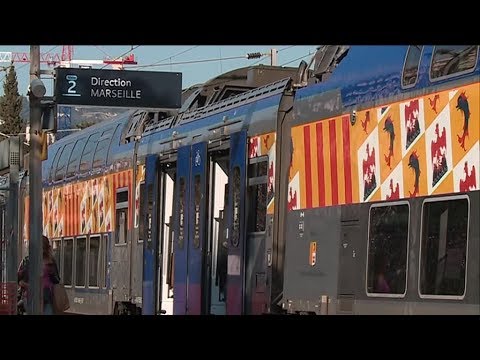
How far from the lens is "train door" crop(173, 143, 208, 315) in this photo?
12.7 m

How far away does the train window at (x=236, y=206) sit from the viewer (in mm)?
11505

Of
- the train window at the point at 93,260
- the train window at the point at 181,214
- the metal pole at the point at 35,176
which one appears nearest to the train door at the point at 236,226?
the train window at the point at 181,214

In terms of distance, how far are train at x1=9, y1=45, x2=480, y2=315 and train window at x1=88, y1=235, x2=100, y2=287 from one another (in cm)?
6

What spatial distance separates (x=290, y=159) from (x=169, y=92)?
446 centimetres

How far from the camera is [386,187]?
7891mm

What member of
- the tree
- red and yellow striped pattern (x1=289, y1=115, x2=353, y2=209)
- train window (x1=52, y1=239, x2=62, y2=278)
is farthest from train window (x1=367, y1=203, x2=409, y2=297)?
the tree

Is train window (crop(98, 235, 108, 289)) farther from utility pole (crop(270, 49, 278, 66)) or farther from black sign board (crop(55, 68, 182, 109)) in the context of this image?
utility pole (crop(270, 49, 278, 66))

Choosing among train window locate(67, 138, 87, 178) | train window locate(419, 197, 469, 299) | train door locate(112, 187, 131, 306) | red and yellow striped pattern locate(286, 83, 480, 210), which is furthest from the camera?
train window locate(67, 138, 87, 178)

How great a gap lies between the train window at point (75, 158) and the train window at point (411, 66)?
41.1 feet

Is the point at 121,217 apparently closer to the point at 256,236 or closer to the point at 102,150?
the point at 102,150

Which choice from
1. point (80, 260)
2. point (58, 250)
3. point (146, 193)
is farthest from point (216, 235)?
point (58, 250)

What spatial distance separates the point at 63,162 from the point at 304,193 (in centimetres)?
1211
